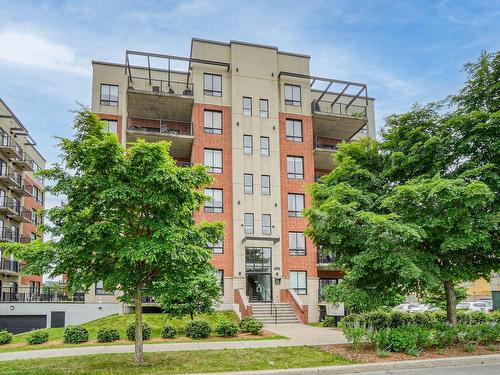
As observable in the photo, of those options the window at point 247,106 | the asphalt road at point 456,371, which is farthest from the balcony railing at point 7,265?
the asphalt road at point 456,371

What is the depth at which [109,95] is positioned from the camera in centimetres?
3053

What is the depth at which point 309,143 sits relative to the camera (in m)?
30.6

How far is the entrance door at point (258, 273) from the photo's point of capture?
27.5 m

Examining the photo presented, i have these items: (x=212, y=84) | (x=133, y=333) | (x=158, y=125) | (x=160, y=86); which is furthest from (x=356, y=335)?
(x=160, y=86)

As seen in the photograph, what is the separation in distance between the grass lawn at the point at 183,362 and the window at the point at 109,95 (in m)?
21.6

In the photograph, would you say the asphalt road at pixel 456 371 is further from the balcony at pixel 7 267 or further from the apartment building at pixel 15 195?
the balcony at pixel 7 267

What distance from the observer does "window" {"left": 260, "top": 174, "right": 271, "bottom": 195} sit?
94.6 feet

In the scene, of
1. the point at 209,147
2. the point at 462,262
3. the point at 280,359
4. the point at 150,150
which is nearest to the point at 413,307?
the point at 209,147

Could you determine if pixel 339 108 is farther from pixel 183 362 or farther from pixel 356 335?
pixel 183 362

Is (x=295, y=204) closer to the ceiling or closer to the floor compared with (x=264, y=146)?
closer to the floor

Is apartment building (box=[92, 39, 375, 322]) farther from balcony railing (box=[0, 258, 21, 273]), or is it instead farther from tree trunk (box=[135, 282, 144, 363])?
tree trunk (box=[135, 282, 144, 363])

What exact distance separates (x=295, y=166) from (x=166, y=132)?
900cm

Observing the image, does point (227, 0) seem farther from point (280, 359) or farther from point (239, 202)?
point (239, 202)

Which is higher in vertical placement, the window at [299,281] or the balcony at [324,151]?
the balcony at [324,151]
